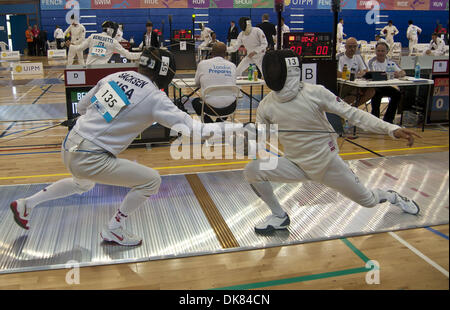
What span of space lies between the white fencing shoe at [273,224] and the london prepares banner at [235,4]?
51.7 feet

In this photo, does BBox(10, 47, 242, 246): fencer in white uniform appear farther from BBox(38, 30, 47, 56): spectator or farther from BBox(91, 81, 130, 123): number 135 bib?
BBox(38, 30, 47, 56): spectator

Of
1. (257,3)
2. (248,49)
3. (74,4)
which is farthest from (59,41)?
(248,49)

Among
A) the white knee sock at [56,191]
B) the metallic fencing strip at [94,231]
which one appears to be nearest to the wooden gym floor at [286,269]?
the metallic fencing strip at [94,231]

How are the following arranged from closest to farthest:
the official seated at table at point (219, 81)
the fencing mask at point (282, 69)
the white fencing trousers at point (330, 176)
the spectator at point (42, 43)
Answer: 1. the fencing mask at point (282, 69)
2. the white fencing trousers at point (330, 176)
3. the official seated at table at point (219, 81)
4. the spectator at point (42, 43)

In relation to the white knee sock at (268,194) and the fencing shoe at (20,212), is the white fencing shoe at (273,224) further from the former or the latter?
the fencing shoe at (20,212)

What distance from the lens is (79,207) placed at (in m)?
3.86

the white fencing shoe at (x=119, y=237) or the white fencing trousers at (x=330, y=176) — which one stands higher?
the white fencing trousers at (x=330, y=176)

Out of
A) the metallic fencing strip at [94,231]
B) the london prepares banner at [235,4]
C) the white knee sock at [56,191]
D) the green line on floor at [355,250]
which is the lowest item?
the green line on floor at [355,250]

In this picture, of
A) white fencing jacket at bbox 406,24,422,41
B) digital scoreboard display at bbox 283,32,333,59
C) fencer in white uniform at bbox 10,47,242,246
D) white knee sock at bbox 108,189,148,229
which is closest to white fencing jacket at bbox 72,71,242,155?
fencer in white uniform at bbox 10,47,242,246

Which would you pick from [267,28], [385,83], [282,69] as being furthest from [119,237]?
[267,28]

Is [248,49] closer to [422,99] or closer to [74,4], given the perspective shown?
[422,99]

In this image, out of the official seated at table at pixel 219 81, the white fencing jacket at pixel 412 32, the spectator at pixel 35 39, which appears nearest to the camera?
the official seated at table at pixel 219 81

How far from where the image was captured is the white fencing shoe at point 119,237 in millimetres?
3180

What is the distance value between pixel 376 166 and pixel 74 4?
53.3 ft
